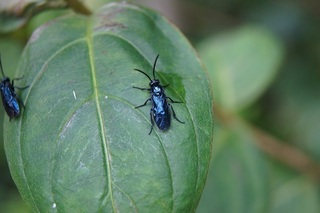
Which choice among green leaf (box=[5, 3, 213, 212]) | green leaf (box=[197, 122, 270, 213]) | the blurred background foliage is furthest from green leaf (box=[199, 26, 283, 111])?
green leaf (box=[5, 3, 213, 212])

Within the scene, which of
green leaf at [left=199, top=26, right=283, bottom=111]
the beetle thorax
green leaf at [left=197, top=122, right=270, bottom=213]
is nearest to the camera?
the beetle thorax

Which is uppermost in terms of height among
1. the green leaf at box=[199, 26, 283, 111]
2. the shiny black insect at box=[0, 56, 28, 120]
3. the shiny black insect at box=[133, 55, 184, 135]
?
the shiny black insect at box=[133, 55, 184, 135]

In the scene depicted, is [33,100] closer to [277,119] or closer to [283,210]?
[283,210]

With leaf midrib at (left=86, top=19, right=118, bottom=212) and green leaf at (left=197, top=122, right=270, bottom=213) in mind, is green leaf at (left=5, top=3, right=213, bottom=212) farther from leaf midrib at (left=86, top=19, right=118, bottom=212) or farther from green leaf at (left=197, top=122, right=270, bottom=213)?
green leaf at (left=197, top=122, right=270, bottom=213)

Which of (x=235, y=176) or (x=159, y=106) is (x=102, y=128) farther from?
(x=235, y=176)

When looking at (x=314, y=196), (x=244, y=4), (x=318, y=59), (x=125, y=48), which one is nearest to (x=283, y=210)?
(x=314, y=196)

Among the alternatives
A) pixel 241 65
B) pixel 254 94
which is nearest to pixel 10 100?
pixel 254 94
